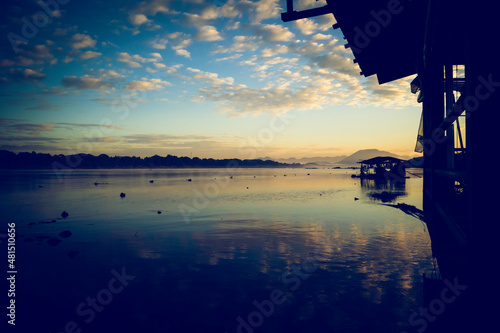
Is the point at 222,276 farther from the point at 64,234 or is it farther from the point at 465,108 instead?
the point at 64,234

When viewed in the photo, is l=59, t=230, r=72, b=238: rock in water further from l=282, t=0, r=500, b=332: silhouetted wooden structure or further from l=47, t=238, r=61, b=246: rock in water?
l=282, t=0, r=500, b=332: silhouetted wooden structure

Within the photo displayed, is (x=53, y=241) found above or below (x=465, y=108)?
below

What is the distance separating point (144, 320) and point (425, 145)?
917cm

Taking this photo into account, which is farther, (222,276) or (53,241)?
(53,241)

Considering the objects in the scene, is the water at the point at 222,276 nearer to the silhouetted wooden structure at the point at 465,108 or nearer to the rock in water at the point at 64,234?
the rock in water at the point at 64,234

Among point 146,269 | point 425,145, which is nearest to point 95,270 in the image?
point 146,269

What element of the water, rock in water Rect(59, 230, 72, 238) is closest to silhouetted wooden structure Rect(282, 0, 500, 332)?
the water

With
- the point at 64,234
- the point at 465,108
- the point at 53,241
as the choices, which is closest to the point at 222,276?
the point at 465,108

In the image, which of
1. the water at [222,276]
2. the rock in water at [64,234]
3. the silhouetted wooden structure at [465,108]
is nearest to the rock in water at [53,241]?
the water at [222,276]

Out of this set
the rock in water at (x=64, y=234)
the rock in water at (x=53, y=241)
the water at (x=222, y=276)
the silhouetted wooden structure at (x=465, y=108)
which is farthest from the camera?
the rock in water at (x=64, y=234)

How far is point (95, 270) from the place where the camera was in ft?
29.9

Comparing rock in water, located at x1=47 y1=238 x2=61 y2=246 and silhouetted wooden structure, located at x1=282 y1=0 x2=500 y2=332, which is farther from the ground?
silhouetted wooden structure, located at x1=282 y1=0 x2=500 y2=332

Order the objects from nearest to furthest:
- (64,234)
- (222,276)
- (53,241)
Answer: (222,276)
(53,241)
(64,234)

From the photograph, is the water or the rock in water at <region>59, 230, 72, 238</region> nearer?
the water
